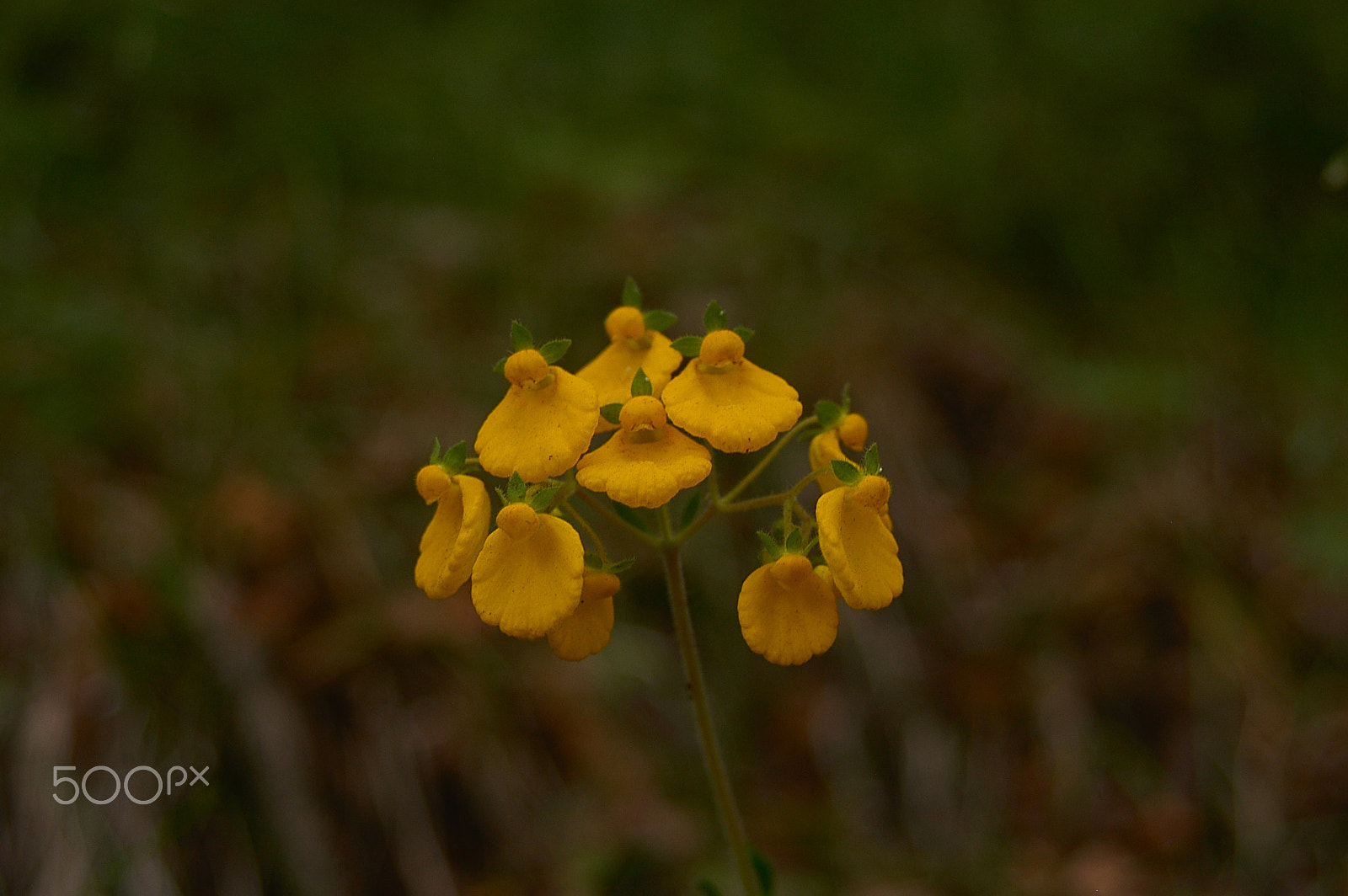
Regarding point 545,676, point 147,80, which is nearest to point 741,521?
point 545,676

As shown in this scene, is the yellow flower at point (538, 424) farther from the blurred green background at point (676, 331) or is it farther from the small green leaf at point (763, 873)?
the blurred green background at point (676, 331)

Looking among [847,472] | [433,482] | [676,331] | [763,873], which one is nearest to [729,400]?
[847,472]

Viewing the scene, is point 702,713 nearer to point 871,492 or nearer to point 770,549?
point 770,549

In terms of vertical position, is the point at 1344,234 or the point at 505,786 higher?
the point at 1344,234

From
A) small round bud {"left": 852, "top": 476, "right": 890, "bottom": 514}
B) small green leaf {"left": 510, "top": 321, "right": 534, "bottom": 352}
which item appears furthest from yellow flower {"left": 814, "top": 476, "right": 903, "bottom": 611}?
small green leaf {"left": 510, "top": 321, "right": 534, "bottom": 352}

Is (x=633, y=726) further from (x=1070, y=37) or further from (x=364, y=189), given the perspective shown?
(x=1070, y=37)

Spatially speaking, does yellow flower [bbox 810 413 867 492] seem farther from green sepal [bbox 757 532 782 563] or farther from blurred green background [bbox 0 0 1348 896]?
blurred green background [bbox 0 0 1348 896]

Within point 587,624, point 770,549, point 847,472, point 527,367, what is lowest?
point 587,624
